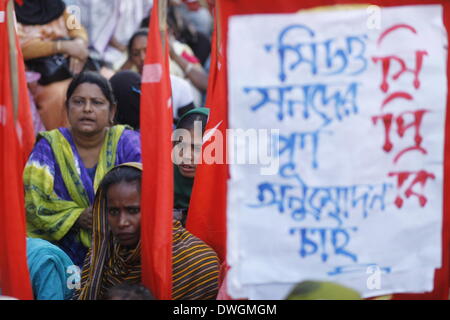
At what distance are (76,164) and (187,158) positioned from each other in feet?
2.00

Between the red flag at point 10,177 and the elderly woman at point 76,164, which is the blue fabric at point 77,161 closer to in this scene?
the elderly woman at point 76,164

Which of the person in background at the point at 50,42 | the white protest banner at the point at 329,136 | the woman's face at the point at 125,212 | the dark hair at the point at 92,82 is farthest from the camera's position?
the person in background at the point at 50,42

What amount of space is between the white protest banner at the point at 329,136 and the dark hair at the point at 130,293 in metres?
0.33

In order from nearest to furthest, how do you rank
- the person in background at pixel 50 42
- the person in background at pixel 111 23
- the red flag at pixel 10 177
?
1. the red flag at pixel 10 177
2. the person in background at pixel 50 42
3. the person in background at pixel 111 23

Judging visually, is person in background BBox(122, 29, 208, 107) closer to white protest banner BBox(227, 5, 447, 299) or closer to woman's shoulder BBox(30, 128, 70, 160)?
woman's shoulder BBox(30, 128, 70, 160)

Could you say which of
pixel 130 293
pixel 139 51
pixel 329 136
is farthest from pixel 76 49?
pixel 329 136

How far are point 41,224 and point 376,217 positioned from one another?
204 centimetres

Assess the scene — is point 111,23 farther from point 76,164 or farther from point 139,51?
point 76,164

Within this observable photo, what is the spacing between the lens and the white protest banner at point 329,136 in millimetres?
3072

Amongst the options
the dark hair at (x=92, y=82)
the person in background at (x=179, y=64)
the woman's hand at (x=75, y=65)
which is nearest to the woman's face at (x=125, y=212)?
the dark hair at (x=92, y=82)

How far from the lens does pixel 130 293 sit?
318cm

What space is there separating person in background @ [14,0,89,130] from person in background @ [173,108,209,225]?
1.37 meters

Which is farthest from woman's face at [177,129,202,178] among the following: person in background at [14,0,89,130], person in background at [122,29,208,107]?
person in background at [122,29,208,107]

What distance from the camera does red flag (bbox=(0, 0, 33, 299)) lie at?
126 inches
